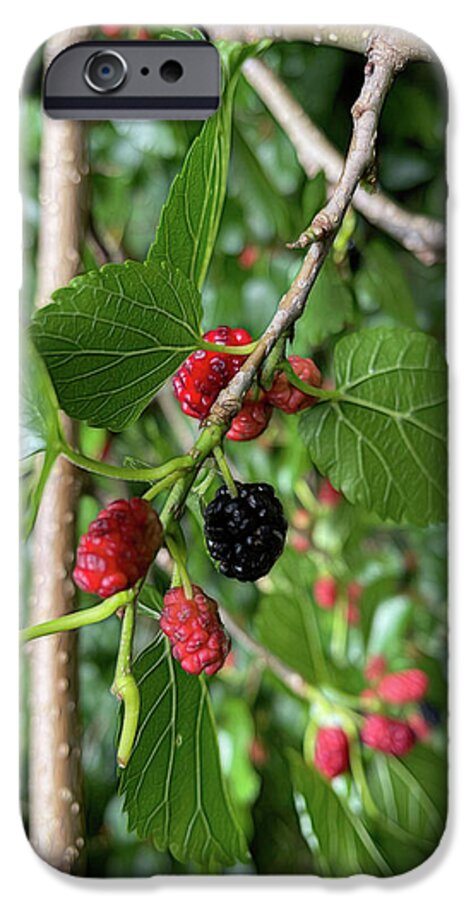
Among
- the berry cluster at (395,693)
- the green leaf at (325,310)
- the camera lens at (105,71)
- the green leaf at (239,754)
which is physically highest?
the camera lens at (105,71)

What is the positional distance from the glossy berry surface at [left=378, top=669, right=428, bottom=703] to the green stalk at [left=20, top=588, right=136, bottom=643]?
0.42ft

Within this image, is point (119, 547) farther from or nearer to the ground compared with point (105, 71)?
nearer to the ground

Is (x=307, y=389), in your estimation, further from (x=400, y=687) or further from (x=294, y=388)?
(x=400, y=687)

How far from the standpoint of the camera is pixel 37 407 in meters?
0.55

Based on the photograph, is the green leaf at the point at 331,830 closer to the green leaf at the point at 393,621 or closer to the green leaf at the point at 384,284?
the green leaf at the point at 393,621

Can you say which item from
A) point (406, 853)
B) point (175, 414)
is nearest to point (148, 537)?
point (175, 414)

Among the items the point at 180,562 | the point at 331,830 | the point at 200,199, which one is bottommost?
the point at 331,830

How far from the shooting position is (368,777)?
581 mm

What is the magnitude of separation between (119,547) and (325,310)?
13 centimetres

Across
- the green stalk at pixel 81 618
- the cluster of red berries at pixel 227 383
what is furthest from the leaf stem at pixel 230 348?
the green stalk at pixel 81 618

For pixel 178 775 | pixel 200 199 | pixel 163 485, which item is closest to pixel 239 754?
pixel 178 775

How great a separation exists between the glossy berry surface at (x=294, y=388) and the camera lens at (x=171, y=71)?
0.43ft

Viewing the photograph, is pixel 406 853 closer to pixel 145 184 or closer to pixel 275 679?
pixel 275 679

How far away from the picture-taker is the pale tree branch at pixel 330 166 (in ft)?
1.83
